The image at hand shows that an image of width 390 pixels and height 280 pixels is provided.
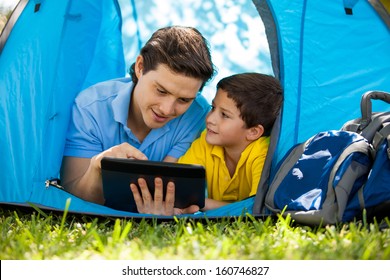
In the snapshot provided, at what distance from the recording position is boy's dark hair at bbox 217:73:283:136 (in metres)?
2.43

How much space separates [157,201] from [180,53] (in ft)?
1.82

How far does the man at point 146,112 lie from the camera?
2248 millimetres

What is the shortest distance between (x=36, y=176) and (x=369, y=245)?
1.21 meters

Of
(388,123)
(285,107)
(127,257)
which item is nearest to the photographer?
(127,257)

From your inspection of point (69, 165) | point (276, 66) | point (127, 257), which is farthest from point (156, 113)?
point (127, 257)

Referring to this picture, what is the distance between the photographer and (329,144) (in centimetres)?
202

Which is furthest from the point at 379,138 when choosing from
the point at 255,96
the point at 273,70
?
the point at 273,70

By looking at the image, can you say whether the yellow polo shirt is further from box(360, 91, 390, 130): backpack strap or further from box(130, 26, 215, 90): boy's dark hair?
box(360, 91, 390, 130): backpack strap

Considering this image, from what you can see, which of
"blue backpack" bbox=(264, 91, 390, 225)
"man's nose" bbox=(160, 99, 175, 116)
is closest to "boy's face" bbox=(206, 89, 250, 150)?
"man's nose" bbox=(160, 99, 175, 116)

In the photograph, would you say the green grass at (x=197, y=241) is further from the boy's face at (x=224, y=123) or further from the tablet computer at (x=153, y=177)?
the boy's face at (x=224, y=123)

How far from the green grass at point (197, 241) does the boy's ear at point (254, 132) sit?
0.61 meters

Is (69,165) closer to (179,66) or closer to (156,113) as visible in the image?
(156,113)

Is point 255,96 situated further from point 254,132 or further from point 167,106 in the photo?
point 167,106

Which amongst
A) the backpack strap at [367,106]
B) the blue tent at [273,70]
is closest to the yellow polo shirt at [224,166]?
the blue tent at [273,70]
